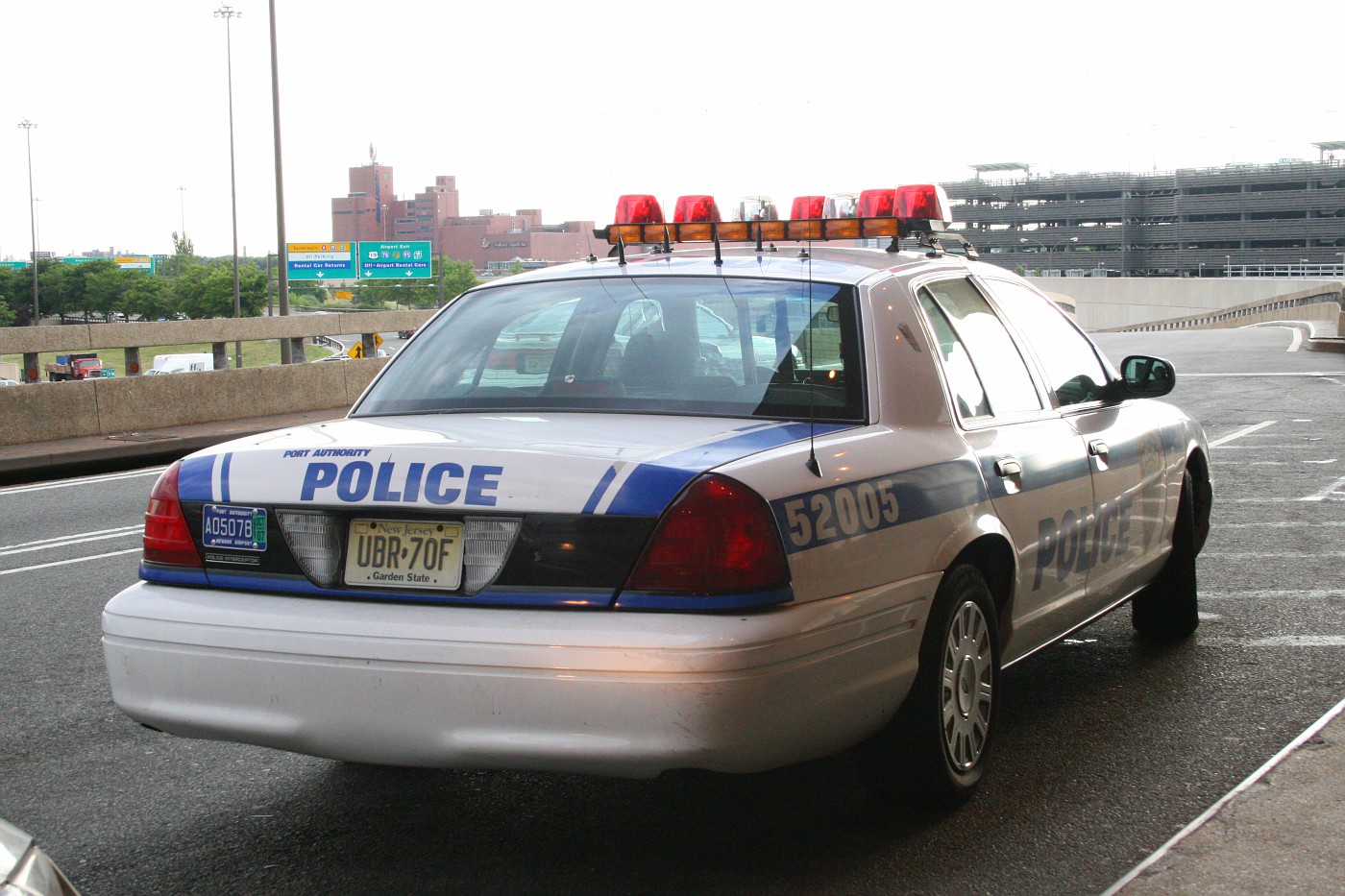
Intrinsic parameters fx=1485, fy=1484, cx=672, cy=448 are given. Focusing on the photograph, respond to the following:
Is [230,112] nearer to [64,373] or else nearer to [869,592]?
[64,373]

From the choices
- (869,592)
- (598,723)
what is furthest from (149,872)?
(869,592)

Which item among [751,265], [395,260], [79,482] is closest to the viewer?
[751,265]

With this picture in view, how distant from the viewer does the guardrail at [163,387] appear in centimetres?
1519

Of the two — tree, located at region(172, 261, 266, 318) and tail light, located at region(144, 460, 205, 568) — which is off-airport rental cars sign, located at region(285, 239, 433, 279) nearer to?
tree, located at region(172, 261, 266, 318)

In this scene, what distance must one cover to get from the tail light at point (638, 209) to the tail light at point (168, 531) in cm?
217

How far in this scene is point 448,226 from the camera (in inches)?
2298

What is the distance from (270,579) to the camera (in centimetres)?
362

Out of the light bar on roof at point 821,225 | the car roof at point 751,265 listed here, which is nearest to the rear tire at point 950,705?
the car roof at point 751,265

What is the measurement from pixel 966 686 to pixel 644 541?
1.30 m

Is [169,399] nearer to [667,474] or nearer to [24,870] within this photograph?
[667,474]

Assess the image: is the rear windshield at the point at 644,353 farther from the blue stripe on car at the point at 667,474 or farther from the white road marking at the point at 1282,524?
the white road marking at the point at 1282,524

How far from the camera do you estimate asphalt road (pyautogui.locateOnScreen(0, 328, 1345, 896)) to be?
12.3ft

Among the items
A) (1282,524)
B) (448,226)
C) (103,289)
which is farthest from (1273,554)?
(103,289)

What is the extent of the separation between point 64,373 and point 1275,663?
4736 cm
